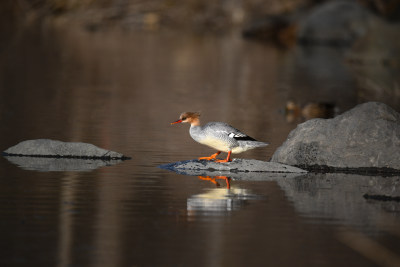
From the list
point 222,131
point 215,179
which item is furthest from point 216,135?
point 215,179

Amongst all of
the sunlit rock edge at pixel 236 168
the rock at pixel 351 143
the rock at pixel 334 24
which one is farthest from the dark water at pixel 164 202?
the rock at pixel 334 24

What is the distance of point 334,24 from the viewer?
48.3 metres

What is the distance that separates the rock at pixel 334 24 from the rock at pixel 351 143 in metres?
35.5

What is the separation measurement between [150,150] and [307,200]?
3.87 metres

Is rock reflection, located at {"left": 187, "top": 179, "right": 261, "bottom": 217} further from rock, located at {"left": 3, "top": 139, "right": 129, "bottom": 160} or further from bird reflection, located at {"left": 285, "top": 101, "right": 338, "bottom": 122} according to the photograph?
bird reflection, located at {"left": 285, "top": 101, "right": 338, "bottom": 122}

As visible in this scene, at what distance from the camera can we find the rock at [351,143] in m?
12.0

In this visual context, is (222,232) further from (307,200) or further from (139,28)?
(139,28)

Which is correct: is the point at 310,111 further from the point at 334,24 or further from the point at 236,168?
the point at 334,24

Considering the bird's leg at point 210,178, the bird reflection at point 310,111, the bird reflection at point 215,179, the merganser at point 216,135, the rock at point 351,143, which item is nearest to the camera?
the bird reflection at point 215,179

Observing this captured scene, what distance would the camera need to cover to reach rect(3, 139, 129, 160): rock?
494 inches

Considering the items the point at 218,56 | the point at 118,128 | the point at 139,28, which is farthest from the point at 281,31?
the point at 118,128

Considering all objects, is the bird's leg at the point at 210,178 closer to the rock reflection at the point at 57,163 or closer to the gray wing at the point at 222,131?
the gray wing at the point at 222,131

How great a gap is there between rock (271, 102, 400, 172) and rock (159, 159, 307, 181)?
1.28 ft

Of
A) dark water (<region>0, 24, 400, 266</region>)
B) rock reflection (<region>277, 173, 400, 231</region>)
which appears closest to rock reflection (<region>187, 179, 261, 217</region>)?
dark water (<region>0, 24, 400, 266</region>)
